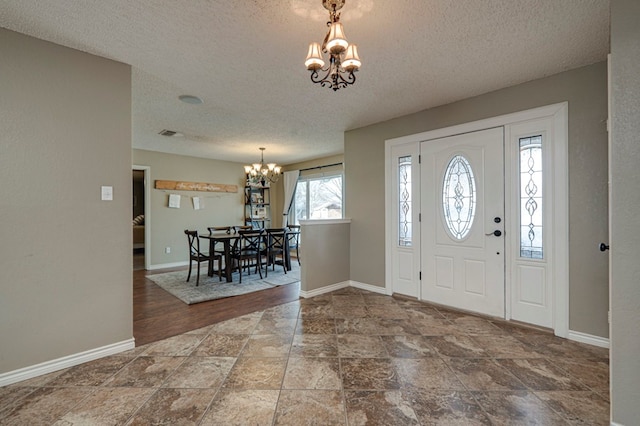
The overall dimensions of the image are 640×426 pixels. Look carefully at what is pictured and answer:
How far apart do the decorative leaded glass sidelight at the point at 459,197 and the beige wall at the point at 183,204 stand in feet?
17.6

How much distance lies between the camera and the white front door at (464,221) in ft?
10.2

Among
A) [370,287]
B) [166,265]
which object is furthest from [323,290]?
[166,265]

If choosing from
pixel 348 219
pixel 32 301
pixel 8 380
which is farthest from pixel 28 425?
pixel 348 219

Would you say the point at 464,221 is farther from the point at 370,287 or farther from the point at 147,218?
the point at 147,218

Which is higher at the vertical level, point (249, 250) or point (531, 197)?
point (531, 197)

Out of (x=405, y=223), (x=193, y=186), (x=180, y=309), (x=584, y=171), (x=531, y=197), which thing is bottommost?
(x=180, y=309)

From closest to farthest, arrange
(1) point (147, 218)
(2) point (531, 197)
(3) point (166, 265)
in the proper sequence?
(2) point (531, 197) → (1) point (147, 218) → (3) point (166, 265)

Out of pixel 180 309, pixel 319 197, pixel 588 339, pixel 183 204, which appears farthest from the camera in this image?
pixel 319 197

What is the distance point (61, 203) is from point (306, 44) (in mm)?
2290

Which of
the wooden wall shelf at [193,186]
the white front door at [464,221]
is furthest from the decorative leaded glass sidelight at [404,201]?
the wooden wall shelf at [193,186]

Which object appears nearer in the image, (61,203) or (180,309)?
(61,203)

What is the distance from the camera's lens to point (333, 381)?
1981 millimetres

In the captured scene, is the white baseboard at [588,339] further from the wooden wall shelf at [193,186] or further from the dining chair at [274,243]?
the wooden wall shelf at [193,186]

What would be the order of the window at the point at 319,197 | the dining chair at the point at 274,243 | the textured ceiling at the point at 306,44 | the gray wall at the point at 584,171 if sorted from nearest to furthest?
1. the textured ceiling at the point at 306,44
2. the gray wall at the point at 584,171
3. the dining chair at the point at 274,243
4. the window at the point at 319,197
